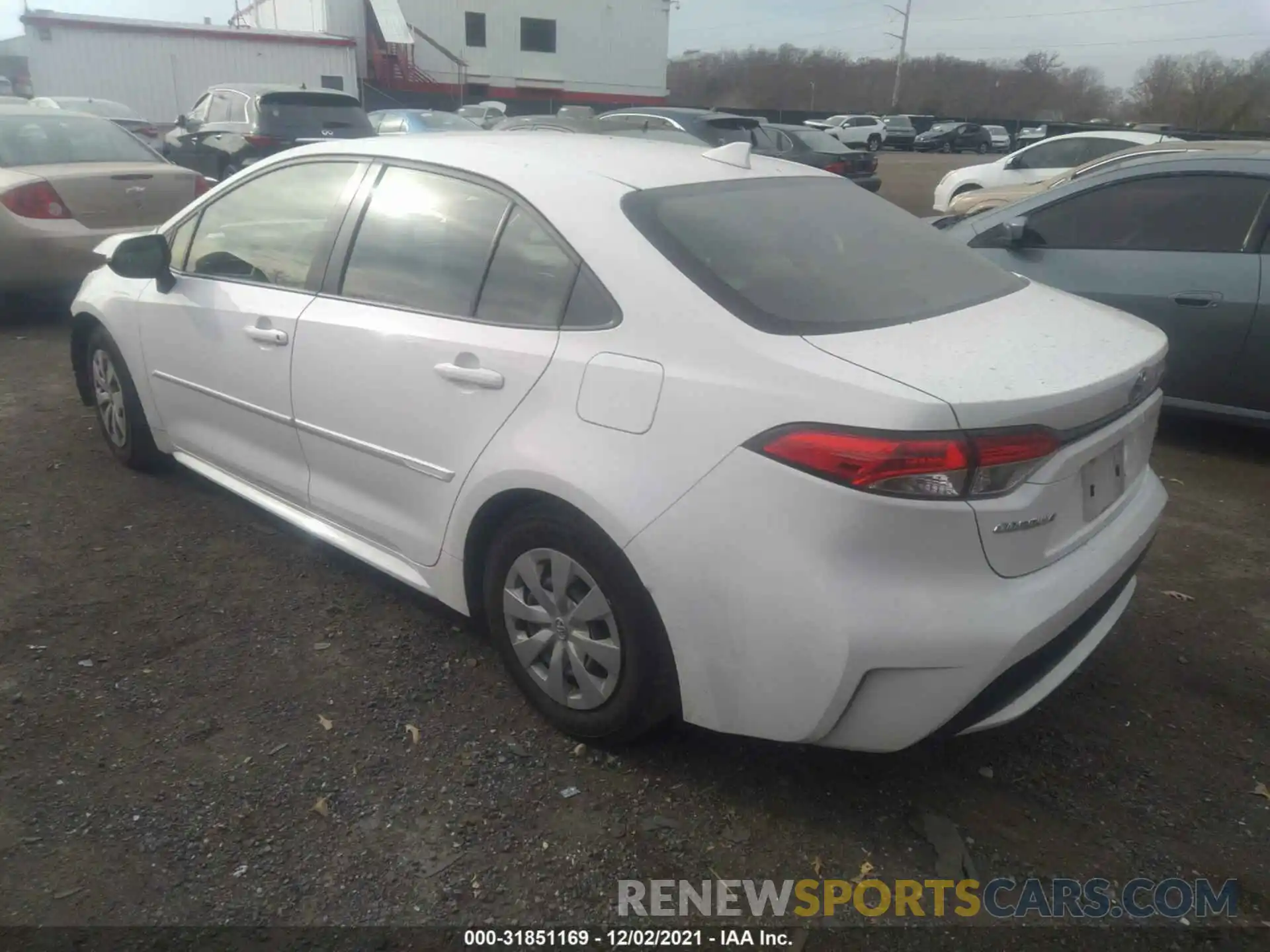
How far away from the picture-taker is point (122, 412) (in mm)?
4434

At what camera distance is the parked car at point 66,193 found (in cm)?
694

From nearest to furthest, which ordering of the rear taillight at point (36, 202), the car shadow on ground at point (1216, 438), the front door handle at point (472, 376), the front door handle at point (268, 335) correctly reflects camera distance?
1. the front door handle at point (472, 376)
2. the front door handle at point (268, 335)
3. the car shadow on ground at point (1216, 438)
4. the rear taillight at point (36, 202)

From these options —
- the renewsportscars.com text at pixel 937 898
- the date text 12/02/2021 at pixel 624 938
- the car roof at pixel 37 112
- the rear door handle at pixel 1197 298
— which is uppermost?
the car roof at pixel 37 112

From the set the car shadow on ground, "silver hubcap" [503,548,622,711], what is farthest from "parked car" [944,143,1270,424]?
"silver hubcap" [503,548,622,711]

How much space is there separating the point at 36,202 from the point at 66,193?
207mm

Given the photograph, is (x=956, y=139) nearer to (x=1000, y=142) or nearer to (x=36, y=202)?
(x=1000, y=142)

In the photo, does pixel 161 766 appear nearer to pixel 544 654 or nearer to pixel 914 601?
pixel 544 654

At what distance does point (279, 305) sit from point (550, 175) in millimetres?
1194

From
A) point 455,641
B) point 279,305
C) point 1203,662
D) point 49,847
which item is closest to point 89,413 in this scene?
point 279,305

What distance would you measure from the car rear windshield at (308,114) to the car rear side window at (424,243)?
11.6m

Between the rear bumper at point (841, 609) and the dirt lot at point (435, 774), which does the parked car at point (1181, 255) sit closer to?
the dirt lot at point (435, 774)

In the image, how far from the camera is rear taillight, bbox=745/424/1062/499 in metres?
2.04

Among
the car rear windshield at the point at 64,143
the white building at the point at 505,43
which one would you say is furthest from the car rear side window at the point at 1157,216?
the white building at the point at 505,43

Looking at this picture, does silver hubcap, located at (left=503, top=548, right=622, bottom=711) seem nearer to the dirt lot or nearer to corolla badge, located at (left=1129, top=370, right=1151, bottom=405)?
the dirt lot
